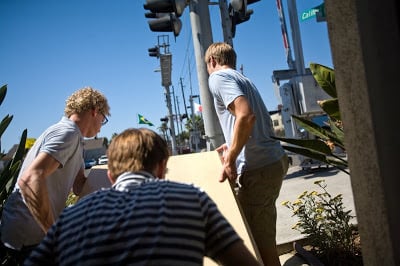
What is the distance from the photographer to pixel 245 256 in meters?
1.18

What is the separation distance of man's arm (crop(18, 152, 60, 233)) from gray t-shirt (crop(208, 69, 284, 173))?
129cm

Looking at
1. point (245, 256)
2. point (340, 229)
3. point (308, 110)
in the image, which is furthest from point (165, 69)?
point (245, 256)

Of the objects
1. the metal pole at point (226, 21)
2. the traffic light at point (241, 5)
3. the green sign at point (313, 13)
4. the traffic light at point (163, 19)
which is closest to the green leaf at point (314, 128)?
the traffic light at point (163, 19)

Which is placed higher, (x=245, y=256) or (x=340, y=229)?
(x=245, y=256)

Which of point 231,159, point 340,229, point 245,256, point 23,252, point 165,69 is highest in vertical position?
point 165,69

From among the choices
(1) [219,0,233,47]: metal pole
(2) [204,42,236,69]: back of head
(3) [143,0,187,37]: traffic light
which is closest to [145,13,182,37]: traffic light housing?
(3) [143,0,187,37]: traffic light

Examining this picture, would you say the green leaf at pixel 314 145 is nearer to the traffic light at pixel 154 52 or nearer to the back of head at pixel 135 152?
the back of head at pixel 135 152

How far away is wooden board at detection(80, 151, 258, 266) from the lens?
1951 millimetres

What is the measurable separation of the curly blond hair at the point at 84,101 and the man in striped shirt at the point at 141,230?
1.31 meters

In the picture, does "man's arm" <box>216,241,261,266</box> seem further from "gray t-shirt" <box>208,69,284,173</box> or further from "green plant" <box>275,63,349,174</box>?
"gray t-shirt" <box>208,69,284,173</box>

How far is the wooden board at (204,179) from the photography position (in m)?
1.95

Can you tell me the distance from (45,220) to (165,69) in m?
15.4

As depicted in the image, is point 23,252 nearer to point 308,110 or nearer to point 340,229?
point 340,229

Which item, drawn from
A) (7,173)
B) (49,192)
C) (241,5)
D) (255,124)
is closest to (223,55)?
(255,124)
